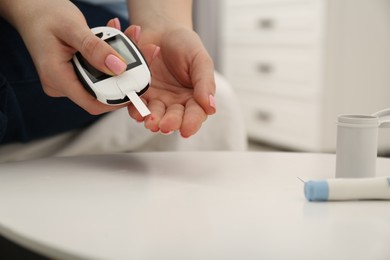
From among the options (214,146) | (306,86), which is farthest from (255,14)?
(214,146)

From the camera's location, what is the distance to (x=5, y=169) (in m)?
0.65

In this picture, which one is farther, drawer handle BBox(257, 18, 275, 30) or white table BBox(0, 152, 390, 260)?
drawer handle BBox(257, 18, 275, 30)

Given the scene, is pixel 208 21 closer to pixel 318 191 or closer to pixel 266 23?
pixel 266 23

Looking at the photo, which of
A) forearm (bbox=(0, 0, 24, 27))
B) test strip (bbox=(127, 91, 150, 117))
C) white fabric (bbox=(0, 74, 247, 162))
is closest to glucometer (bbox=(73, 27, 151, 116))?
test strip (bbox=(127, 91, 150, 117))

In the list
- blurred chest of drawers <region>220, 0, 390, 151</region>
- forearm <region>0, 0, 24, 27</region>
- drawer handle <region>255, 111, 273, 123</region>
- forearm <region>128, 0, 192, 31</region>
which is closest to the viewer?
forearm <region>0, 0, 24, 27</region>

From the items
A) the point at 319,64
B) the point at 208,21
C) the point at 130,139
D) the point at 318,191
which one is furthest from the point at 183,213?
the point at 208,21

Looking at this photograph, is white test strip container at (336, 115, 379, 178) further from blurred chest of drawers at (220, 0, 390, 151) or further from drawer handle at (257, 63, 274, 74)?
drawer handle at (257, 63, 274, 74)

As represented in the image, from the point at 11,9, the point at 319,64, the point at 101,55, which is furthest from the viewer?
the point at 319,64

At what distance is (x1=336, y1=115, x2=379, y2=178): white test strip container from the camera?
0.57 metres

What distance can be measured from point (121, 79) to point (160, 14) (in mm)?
286

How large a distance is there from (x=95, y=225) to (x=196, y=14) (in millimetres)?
2063

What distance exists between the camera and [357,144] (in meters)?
0.57

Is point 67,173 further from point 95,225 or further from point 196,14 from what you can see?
A: point 196,14

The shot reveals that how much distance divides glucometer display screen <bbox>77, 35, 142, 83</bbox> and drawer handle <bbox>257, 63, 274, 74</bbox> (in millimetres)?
1707
